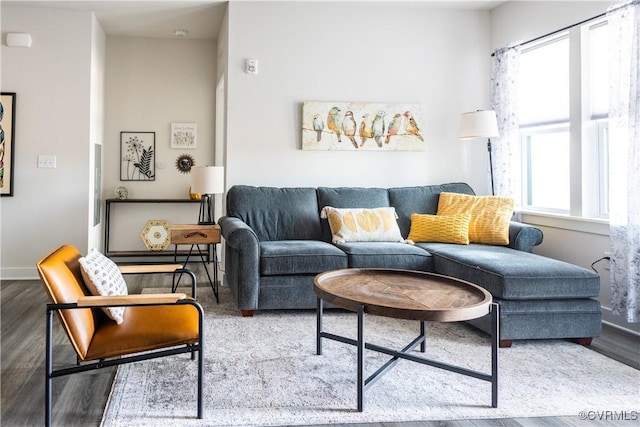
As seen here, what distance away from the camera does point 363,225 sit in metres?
4.06

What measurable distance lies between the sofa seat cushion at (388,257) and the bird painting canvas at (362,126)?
126 cm

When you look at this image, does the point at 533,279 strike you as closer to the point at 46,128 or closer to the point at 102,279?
the point at 102,279

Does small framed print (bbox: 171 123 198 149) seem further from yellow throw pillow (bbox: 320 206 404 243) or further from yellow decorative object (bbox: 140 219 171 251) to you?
yellow throw pillow (bbox: 320 206 404 243)

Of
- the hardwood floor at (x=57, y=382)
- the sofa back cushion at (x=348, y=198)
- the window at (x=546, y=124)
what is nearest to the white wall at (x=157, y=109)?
the sofa back cushion at (x=348, y=198)

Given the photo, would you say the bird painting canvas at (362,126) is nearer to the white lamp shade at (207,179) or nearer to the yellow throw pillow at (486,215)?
the yellow throw pillow at (486,215)

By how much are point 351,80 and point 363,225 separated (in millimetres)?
1523

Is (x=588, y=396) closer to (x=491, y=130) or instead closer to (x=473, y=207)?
(x=473, y=207)

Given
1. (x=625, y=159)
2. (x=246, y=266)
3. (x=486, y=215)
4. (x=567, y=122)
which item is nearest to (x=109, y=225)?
(x=246, y=266)

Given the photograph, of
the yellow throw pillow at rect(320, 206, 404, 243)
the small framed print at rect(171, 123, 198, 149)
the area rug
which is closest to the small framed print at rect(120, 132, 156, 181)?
the small framed print at rect(171, 123, 198, 149)

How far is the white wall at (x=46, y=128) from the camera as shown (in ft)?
15.8

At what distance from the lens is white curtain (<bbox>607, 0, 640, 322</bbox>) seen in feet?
10.4

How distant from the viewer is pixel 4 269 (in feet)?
15.9

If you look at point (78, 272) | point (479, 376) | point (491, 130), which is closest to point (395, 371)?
point (479, 376)

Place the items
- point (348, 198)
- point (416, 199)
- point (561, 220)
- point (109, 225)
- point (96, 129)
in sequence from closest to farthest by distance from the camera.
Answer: point (561, 220) < point (348, 198) < point (416, 199) < point (96, 129) < point (109, 225)
